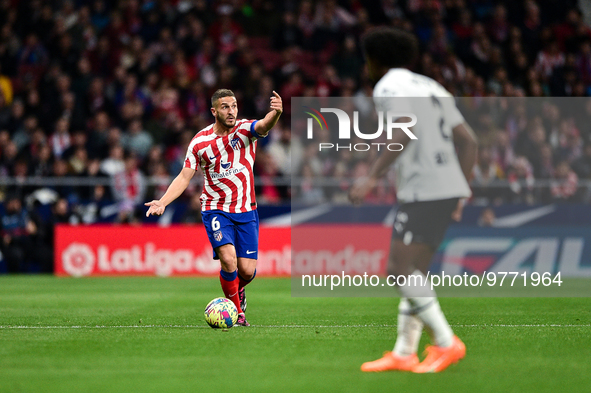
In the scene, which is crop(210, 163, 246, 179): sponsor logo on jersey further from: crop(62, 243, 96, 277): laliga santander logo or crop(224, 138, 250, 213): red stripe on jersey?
crop(62, 243, 96, 277): laliga santander logo

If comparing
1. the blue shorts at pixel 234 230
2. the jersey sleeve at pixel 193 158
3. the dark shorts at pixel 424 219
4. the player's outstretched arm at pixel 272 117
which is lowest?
the blue shorts at pixel 234 230

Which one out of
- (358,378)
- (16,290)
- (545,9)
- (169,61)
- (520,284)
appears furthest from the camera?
(545,9)

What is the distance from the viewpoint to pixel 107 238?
16.5 m

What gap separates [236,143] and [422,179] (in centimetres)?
345

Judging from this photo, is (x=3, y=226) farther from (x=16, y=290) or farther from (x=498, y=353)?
(x=498, y=353)

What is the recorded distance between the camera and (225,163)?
27.6ft

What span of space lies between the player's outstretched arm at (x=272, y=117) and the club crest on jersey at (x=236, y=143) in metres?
0.25

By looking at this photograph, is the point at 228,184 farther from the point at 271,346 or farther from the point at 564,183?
the point at 564,183

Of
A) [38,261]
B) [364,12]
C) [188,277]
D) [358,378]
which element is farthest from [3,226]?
[358,378]

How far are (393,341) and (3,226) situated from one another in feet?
39.3

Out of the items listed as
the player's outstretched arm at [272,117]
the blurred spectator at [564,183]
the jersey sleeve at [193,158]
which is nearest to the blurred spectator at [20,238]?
the jersey sleeve at [193,158]

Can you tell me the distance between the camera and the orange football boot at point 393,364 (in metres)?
5.39

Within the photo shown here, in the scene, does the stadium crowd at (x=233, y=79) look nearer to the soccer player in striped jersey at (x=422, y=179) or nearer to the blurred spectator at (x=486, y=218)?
the blurred spectator at (x=486, y=218)

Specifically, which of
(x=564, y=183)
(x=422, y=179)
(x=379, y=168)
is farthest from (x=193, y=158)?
(x=564, y=183)
